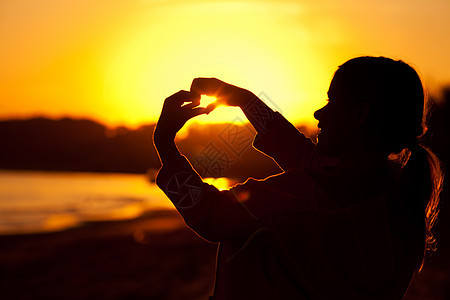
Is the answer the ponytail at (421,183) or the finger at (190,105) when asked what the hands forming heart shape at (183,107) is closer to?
the finger at (190,105)

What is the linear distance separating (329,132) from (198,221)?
45 centimetres

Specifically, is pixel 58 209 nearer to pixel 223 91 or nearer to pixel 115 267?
pixel 115 267

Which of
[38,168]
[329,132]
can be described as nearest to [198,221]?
[329,132]

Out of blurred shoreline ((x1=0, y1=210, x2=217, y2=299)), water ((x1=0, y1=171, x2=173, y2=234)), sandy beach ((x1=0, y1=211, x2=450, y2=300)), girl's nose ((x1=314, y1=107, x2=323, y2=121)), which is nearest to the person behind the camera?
girl's nose ((x1=314, y1=107, x2=323, y2=121))

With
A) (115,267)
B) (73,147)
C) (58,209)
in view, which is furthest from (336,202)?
(73,147)

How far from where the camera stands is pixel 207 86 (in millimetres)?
1304

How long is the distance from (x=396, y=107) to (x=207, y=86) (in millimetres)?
501

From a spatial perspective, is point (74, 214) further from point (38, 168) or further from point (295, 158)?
point (38, 168)

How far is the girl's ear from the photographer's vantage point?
4.05 feet

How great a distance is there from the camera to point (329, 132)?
1.29m

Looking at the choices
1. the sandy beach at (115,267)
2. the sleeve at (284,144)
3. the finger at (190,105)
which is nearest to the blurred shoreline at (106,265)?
the sandy beach at (115,267)

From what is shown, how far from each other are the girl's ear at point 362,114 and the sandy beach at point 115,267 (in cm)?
876

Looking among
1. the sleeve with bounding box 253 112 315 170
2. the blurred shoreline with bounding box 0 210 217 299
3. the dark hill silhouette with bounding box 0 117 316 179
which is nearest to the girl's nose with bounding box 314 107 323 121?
the sleeve with bounding box 253 112 315 170

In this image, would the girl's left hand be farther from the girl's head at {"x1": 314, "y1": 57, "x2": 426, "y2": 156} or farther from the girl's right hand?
the girl's head at {"x1": 314, "y1": 57, "x2": 426, "y2": 156}
